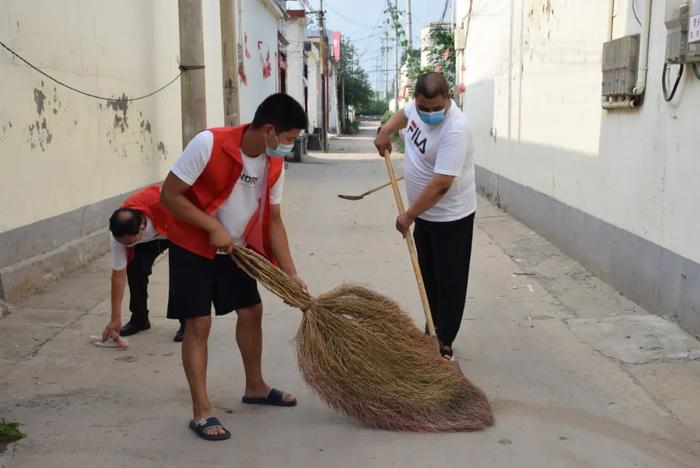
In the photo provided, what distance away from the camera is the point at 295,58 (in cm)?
3139

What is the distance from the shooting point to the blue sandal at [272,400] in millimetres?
3867

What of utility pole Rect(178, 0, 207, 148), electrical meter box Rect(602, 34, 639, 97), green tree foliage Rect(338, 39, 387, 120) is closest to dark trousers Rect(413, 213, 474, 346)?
electrical meter box Rect(602, 34, 639, 97)

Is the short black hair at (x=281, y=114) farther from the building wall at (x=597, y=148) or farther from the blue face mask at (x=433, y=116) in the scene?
the building wall at (x=597, y=148)

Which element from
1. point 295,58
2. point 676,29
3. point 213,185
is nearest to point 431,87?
point 213,185

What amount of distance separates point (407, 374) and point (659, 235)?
274 cm

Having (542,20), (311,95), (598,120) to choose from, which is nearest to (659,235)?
(598,120)

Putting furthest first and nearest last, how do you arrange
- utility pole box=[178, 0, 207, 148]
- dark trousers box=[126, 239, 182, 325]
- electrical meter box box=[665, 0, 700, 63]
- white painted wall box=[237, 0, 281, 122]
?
white painted wall box=[237, 0, 281, 122] < utility pole box=[178, 0, 207, 148] < dark trousers box=[126, 239, 182, 325] < electrical meter box box=[665, 0, 700, 63]

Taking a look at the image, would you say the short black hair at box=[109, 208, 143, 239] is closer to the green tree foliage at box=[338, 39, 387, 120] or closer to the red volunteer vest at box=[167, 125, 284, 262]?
the red volunteer vest at box=[167, 125, 284, 262]

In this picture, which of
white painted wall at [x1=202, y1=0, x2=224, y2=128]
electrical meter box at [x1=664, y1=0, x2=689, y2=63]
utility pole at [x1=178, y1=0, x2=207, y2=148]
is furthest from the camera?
white painted wall at [x1=202, y1=0, x2=224, y2=128]

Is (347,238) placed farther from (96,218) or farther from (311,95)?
(311,95)

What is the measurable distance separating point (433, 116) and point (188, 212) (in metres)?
1.51

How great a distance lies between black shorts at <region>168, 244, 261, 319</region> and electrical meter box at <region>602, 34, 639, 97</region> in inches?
148

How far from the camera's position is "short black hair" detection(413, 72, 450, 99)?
3.99 metres

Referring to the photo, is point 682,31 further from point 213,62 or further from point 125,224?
point 213,62
